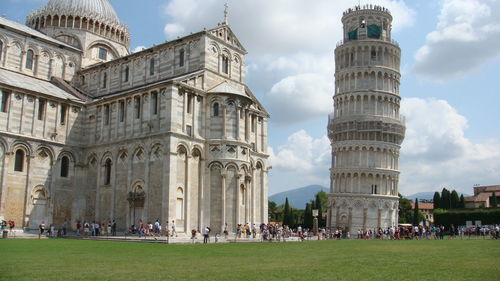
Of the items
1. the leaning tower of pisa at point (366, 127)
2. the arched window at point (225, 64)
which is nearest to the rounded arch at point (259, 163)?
the arched window at point (225, 64)

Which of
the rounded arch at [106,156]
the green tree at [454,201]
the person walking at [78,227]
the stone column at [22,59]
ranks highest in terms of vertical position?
the stone column at [22,59]

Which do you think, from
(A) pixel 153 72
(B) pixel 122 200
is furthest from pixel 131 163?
(A) pixel 153 72

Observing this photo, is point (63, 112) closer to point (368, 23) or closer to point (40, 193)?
point (40, 193)

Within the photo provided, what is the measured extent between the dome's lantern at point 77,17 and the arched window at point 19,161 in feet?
59.5

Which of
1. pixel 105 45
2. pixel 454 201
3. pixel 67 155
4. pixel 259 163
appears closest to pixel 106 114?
pixel 67 155

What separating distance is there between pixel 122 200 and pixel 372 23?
51.9 meters

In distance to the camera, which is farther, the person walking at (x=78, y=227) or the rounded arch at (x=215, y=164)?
the rounded arch at (x=215, y=164)

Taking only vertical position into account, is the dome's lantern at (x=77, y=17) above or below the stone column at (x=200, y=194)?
above

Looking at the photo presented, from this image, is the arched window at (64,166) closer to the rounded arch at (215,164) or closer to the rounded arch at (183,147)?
the rounded arch at (183,147)

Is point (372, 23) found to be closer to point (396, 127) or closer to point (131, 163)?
point (396, 127)

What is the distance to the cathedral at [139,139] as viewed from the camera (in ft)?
123

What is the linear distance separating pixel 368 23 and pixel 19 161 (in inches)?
2178

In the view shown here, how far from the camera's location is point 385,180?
7200 centimetres

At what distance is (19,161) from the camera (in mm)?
38656
